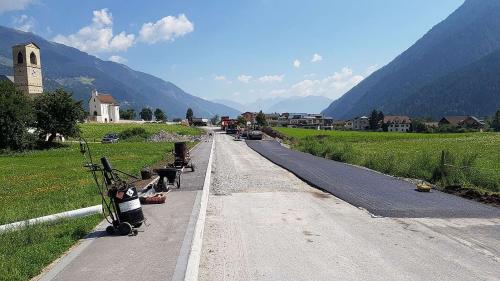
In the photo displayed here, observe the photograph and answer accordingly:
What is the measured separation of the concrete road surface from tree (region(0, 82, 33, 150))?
43.4m

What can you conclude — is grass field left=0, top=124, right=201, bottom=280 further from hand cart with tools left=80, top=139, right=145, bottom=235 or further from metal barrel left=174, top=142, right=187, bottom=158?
metal barrel left=174, top=142, right=187, bottom=158

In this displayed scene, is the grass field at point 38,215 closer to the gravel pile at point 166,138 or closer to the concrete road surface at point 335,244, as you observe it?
the concrete road surface at point 335,244

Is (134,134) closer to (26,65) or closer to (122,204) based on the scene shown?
(26,65)

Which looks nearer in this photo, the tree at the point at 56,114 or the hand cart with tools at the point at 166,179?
the hand cart with tools at the point at 166,179

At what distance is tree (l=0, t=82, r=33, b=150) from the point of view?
163ft

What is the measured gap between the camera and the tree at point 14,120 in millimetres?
49656

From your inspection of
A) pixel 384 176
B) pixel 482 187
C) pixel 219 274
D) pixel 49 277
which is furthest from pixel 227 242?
pixel 384 176

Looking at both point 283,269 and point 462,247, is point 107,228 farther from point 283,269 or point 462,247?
point 462,247

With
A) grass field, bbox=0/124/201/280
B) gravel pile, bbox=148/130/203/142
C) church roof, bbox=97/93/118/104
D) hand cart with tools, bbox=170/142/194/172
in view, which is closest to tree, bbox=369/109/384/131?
church roof, bbox=97/93/118/104

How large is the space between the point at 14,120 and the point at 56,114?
8256 mm

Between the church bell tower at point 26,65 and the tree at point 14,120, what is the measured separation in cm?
4493

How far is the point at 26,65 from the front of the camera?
3772 inches

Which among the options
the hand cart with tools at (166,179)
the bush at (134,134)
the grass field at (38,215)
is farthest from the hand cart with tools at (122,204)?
the bush at (134,134)

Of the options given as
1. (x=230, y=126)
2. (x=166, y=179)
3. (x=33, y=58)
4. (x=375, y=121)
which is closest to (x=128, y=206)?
(x=166, y=179)
